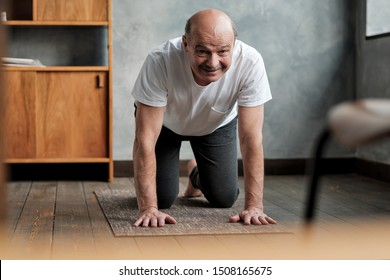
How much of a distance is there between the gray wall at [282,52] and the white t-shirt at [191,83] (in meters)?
1.70

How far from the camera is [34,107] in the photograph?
4258 millimetres

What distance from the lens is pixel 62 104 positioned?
430cm

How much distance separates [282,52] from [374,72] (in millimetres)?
578

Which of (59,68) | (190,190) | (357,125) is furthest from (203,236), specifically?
(59,68)

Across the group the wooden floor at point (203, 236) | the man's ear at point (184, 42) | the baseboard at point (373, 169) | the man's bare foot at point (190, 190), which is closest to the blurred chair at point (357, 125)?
the wooden floor at point (203, 236)

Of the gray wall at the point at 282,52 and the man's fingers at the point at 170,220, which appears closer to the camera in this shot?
the man's fingers at the point at 170,220

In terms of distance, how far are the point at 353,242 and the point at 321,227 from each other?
0.29m

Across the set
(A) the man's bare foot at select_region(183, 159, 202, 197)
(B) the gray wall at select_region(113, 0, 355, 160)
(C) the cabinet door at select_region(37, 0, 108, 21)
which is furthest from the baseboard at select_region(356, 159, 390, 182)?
(C) the cabinet door at select_region(37, 0, 108, 21)

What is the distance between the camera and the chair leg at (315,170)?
111 centimetres

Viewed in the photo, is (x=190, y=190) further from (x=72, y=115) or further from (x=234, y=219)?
(x=72, y=115)

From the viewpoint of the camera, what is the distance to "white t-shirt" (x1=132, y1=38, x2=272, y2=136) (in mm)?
2754

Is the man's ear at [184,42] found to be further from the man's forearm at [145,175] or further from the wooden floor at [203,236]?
the wooden floor at [203,236]
